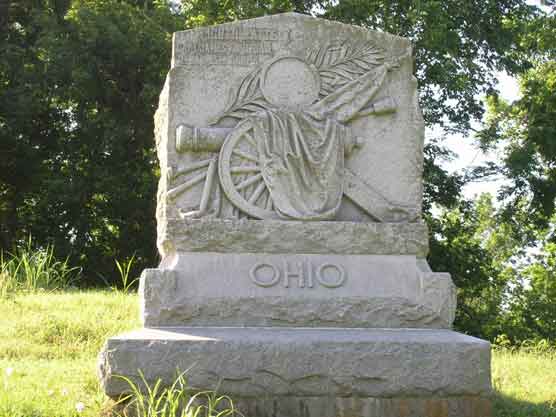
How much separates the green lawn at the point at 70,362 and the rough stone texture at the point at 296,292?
2.23 feet

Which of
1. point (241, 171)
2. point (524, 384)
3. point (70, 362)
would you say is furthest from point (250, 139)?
point (524, 384)

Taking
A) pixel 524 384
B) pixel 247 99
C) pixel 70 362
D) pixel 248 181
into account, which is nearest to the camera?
pixel 248 181

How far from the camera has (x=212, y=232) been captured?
4664mm

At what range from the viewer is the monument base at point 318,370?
4.02 metres

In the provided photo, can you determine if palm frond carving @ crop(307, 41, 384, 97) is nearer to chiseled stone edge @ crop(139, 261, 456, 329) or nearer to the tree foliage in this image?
chiseled stone edge @ crop(139, 261, 456, 329)

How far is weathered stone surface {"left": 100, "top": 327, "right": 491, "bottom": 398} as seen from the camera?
4.01m

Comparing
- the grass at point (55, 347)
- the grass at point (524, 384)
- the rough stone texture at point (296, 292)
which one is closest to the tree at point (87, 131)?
the grass at point (55, 347)

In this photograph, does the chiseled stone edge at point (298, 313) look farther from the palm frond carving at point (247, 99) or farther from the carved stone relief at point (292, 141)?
the palm frond carving at point (247, 99)

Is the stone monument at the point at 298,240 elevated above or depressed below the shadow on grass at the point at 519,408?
above

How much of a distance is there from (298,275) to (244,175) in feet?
2.40

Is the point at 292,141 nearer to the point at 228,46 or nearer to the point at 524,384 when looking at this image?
the point at 228,46

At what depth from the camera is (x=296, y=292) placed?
4.64 meters

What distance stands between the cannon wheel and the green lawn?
1439 millimetres

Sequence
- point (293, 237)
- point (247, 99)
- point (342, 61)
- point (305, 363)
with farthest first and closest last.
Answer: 1. point (342, 61)
2. point (247, 99)
3. point (293, 237)
4. point (305, 363)
